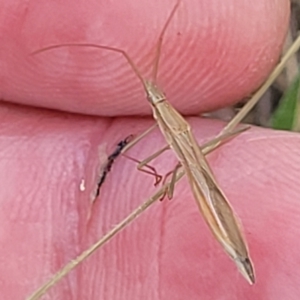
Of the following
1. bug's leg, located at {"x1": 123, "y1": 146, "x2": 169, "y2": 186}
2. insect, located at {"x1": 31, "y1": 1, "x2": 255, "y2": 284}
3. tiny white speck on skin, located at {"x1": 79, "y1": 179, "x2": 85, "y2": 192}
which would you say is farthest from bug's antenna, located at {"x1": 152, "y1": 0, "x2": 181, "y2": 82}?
tiny white speck on skin, located at {"x1": 79, "y1": 179, "x2": 85, "y2": 192}

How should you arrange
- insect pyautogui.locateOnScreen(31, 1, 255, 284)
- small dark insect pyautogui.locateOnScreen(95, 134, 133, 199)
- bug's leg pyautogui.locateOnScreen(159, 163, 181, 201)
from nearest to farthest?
insect pyautogui.locateOnScreen(31, 1, 255, 284), bug's leg pyautogui.locateOnScreen(159, 163, 181, 201), small dark insect pyautogui.locateOnScreen(95, 134, 133, 199)

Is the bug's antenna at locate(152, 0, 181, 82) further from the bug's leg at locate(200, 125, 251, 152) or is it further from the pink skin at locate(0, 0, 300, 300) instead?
the bug's leg at locate(200, 125, 251, 152)

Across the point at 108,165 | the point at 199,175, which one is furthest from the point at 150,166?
the point at 199,175

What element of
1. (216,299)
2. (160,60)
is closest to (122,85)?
(160,60)

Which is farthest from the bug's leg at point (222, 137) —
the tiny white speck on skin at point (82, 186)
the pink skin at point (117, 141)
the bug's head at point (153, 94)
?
the tiny white speck on skin at point (82, 186)

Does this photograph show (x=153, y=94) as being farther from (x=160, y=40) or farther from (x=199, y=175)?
(x=199, y=175)

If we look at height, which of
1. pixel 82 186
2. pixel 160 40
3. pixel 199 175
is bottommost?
pixel 199 175

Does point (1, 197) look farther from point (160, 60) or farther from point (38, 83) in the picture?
point (160, 60)
